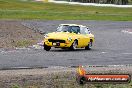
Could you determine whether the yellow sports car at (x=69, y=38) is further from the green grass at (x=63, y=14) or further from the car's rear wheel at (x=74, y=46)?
the green grass at (x=63, y=14)

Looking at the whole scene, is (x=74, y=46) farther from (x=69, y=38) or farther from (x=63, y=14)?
(x=63, y=14)

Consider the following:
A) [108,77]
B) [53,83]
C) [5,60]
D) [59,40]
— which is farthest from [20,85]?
[59,40]

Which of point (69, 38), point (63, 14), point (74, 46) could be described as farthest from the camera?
point (63, 14)

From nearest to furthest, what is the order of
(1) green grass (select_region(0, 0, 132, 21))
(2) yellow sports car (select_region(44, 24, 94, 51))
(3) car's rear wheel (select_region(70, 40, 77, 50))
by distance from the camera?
(2) yellow sports car (select_region(44, 24, 94, 51))
(3) car's rear wheel (select_region(70, 40, 77, 50))
(1) green grass (select_region(0, 0, 132, 21))

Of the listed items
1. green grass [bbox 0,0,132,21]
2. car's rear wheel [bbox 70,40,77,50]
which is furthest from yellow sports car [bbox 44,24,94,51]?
green grass [bbox 0,0,132,21]

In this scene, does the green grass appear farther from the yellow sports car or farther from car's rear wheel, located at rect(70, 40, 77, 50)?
car's rear wheel, located at rect(70, 40, 77, 50)

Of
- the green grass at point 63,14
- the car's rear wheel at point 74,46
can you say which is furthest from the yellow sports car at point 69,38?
the green grass at point 63,14

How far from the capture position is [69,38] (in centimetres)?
2317

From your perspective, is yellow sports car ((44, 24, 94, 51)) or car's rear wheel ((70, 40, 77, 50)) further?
car's rear wheel ((70, 40, 77, 50))

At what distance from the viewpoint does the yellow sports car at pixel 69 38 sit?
2291 centimetres

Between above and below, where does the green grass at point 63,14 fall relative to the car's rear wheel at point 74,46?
below

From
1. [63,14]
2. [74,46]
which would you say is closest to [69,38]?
[74,46]

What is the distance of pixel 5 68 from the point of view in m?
14.9

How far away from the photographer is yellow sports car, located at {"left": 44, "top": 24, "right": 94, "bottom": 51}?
22906 mm
